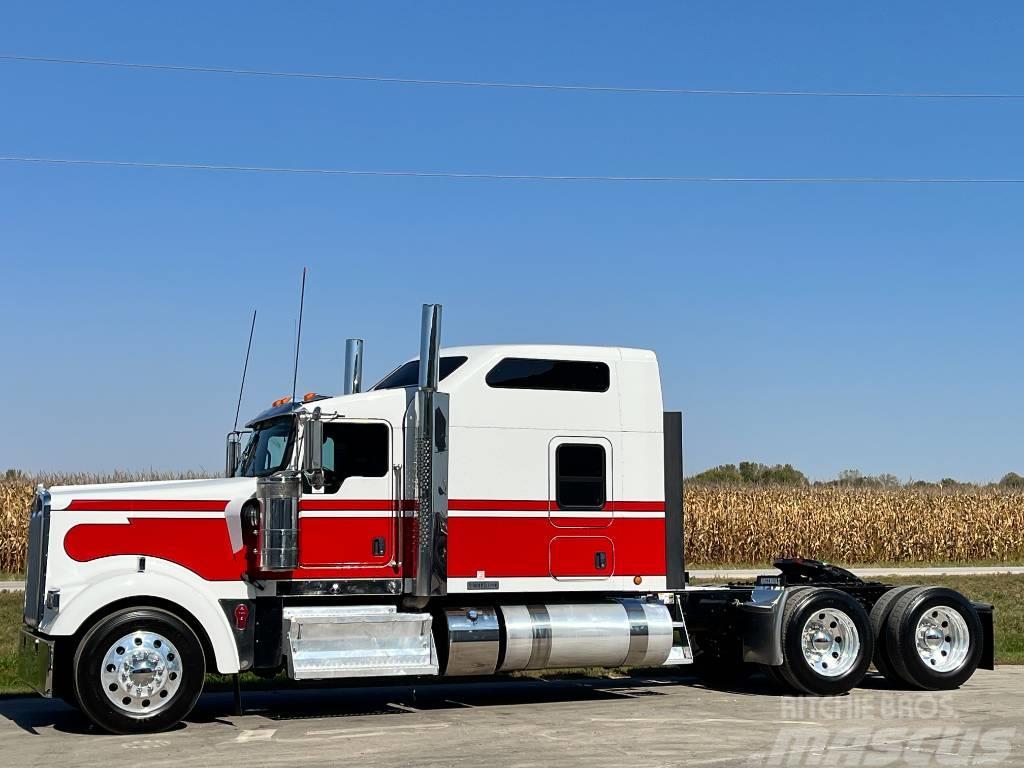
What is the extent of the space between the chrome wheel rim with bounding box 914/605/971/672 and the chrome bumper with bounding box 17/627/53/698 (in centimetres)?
911

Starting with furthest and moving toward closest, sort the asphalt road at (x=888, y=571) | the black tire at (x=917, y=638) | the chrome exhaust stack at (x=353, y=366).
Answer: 1. the asphalt road at (x=888, y=571)
2. the chrome exhaust stack at (x=353, y=366)
3. the black tire at (x=917, y=638)

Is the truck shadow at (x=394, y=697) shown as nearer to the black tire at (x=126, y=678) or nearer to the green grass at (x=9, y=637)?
the black tire at (x=126, y=678)

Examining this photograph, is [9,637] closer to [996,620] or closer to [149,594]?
[149,594]

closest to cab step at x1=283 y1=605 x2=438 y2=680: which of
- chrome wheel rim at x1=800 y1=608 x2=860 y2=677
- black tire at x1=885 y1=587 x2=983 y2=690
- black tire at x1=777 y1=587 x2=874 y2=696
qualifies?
black tire at x1=777 y1=587 x2=874 y2=696

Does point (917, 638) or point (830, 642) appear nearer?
point (830, 642)

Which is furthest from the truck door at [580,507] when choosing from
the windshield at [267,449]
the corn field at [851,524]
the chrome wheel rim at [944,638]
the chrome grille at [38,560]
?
the corn field at [851,524]

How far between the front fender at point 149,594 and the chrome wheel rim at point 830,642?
6.03 meters

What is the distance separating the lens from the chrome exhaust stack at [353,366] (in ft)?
48.8

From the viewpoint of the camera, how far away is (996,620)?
22750mm

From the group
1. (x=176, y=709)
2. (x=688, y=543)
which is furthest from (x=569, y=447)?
(x=688, y=543)

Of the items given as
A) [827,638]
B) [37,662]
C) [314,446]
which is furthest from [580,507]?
[37,662]

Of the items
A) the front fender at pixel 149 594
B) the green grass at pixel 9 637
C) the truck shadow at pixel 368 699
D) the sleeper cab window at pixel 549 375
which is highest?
the sleeper cab window at pixel 549 375

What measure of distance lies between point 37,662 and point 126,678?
0.91 m

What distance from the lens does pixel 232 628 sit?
488 inches
